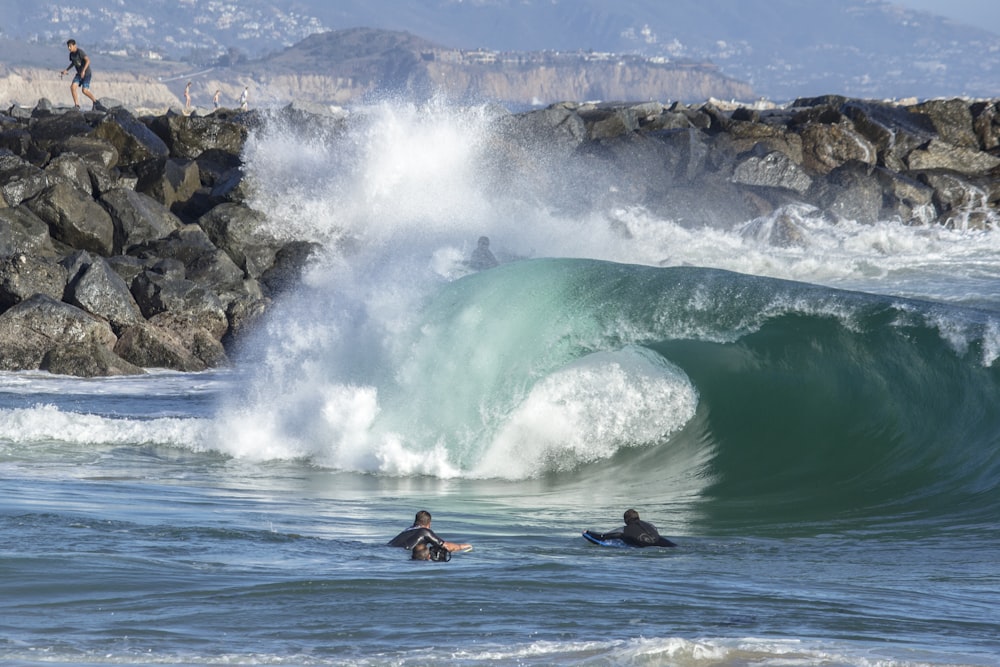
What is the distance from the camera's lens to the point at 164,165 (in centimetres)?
2423

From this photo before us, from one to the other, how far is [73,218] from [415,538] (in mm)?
14413

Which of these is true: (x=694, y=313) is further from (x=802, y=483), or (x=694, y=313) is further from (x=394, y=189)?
(x=394, y=189)

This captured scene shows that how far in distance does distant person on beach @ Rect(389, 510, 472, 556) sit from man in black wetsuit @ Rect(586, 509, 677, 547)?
0.94 m

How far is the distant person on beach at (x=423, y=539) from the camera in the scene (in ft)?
27.3

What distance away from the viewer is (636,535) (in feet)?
28.8

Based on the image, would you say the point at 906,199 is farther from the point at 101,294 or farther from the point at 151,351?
the point at 101,294

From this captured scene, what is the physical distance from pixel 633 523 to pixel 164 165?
56.9 ft

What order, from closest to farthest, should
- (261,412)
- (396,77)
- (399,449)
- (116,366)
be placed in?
1. (399,449)
2. (261,412)
3. (116,366)
4. (396,77)

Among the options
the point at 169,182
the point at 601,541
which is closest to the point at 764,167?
the point at 169,182

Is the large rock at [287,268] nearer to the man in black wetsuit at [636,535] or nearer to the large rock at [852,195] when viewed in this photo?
the large rock at [852,195]

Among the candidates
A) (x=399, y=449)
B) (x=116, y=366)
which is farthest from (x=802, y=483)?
(x=116, y=366)

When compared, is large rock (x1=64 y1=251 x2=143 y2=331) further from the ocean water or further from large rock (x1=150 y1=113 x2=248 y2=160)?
large rock (x1=150 y1=113 x2=248 y2=160)

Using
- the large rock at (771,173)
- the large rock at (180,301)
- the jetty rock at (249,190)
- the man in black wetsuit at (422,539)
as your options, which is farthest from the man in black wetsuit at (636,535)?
the large rock at (771,173)

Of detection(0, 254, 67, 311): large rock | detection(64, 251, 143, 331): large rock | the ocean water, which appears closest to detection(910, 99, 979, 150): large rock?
the ocean water
